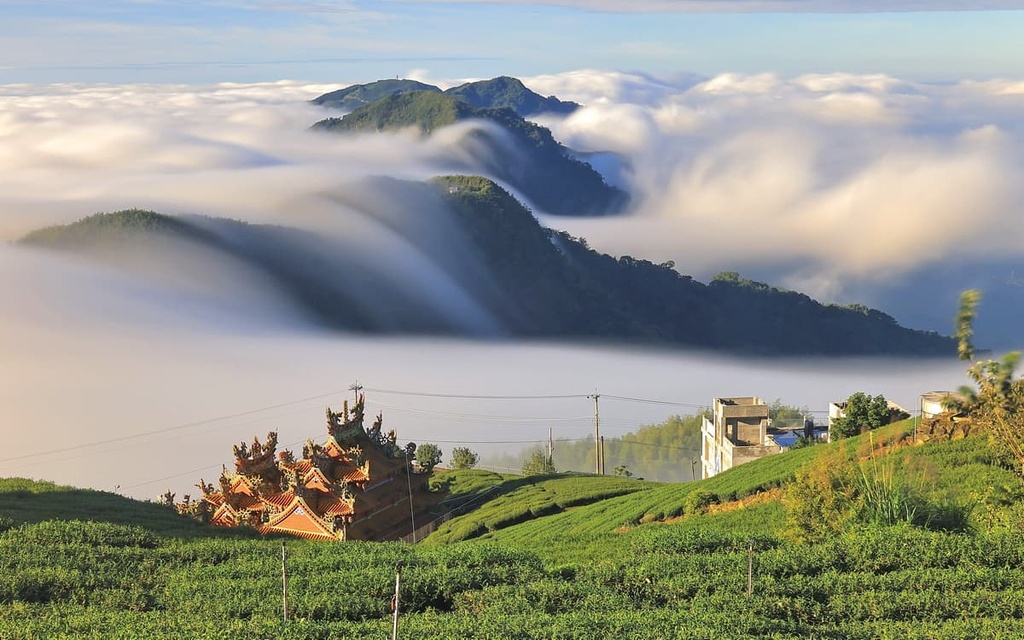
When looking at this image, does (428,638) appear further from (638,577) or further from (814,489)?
(814,489)

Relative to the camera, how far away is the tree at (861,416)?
27.2 metres

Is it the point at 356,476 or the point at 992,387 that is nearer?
the point at 992,387

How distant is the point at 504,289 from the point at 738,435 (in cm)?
9587

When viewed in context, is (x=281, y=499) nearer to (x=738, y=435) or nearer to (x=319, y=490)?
(x=319, y=490)

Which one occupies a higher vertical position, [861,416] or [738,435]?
[861,416]

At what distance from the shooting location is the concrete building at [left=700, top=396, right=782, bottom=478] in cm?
3503

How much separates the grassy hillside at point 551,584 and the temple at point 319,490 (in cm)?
697

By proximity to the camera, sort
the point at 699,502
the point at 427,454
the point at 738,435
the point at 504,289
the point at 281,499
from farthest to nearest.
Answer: the point at 504,289 < the point at 427,454 < the point at 738,435 < the point at 281,499 < the point at 699,502

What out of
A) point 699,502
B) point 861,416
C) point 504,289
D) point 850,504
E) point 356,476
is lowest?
point 699,502

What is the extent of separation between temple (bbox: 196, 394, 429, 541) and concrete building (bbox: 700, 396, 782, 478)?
1351cm

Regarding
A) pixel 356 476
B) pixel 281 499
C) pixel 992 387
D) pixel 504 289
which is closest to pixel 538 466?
pixel 356 476

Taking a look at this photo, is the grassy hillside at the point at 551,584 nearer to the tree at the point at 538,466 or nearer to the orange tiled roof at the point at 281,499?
the orange tiled roof at the point at 281,499

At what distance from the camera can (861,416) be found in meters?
27.4

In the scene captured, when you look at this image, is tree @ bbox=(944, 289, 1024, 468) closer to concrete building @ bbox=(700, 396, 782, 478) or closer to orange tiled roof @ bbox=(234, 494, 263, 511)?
orange tiled roof @ bbox=(234, 494, 263, 511)
